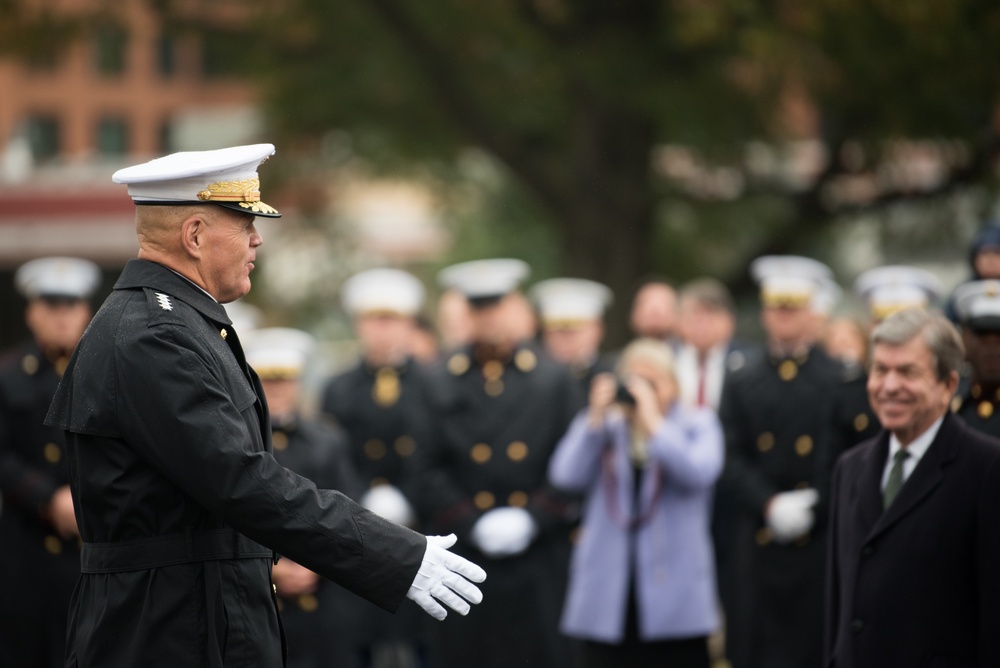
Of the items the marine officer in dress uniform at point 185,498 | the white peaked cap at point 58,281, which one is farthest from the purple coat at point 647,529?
the marine officer in dress uniform at point 185,498

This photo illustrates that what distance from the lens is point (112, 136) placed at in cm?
3388

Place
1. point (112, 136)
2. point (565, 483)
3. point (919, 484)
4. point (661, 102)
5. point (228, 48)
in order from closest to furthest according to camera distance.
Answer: point (919, 484) < point (565, 483) < point (661, 102) < point (228, 48) < point (112, 136)

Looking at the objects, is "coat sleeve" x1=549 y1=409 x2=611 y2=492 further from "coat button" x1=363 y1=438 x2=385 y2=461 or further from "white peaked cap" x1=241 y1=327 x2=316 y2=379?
"coat button" x1=363 y1=438 x2=385 y2=461

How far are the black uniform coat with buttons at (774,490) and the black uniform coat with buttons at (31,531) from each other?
3.59m

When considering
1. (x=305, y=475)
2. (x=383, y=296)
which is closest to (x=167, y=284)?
(x=305, y=475)

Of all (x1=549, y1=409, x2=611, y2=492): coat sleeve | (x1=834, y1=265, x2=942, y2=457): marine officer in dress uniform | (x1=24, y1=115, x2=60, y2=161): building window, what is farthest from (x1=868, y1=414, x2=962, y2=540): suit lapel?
(x1=24, y1=115, x2=60, y2=161): building window

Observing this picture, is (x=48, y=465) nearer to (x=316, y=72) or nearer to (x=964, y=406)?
(x=964, y=406)

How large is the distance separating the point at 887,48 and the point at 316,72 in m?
5.89

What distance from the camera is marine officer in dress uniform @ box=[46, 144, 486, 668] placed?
12.4ft

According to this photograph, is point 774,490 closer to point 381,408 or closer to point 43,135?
point 381,408

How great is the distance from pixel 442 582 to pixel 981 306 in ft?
8.31

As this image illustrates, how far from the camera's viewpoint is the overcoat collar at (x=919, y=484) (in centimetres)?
459

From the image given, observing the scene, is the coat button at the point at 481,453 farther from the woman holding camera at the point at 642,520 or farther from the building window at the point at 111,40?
the building window at the point at 111,40

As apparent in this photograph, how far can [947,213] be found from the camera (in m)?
16.0
